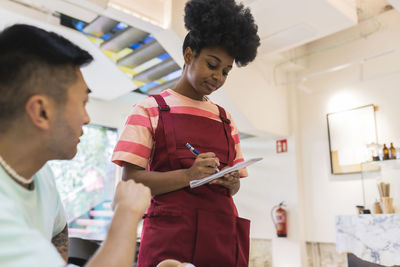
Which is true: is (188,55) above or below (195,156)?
above

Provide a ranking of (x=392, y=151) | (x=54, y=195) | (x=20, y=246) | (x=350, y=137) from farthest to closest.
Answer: (x=350, y=137) < (x=392, y=151) < (x=54, y=195) < (x=20, y=246)

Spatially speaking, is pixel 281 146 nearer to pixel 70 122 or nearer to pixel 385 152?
pixel 385 152

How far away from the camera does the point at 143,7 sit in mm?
3695

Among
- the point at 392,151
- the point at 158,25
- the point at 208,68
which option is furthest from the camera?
the point at 392,151

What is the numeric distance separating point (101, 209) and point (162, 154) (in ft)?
17.4

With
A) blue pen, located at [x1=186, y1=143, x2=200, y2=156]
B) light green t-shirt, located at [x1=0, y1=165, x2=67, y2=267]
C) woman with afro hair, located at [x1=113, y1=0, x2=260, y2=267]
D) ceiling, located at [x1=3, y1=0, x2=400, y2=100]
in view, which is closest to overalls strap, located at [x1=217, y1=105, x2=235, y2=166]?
woman with afro hair, located at [x1=113, y1=0, x2=260, y2=267]

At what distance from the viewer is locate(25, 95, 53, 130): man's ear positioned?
2.35ft

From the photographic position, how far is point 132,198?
0.77 meters

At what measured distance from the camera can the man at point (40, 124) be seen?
0.70 m

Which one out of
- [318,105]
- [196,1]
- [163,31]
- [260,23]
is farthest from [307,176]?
[196,1]

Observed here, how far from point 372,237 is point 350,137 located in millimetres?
1673

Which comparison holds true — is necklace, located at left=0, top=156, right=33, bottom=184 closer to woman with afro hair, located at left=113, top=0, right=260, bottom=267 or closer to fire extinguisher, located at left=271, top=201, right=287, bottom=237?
woman with afro hair, located at left=113, top=0, right=260, bottom=267

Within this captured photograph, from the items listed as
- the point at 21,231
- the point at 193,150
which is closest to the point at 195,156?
the point at 193,150

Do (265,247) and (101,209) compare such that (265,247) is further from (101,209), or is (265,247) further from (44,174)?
(44,174)
